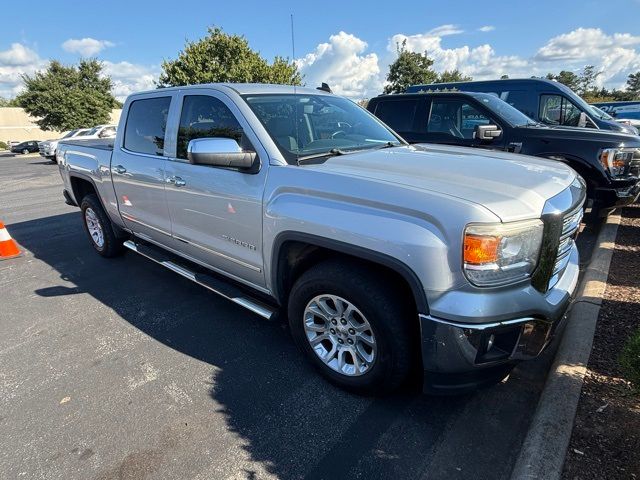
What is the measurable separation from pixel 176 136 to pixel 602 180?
5224 millimetres

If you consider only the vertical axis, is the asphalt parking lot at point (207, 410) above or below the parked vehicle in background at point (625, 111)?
below

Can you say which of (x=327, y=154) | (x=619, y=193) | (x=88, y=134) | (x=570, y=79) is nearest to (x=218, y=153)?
(x=327, y=154)

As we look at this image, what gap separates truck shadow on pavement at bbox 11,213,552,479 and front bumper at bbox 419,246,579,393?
1.15ft

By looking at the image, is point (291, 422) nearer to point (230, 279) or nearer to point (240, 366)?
point (240, 366)

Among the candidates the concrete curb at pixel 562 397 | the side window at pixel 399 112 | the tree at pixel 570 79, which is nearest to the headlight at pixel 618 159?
the concrete curb at pixel 562 397

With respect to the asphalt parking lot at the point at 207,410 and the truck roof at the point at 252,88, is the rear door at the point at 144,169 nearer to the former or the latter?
the truck roof at the point at 252,88

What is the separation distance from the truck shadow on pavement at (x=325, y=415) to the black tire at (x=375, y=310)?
0.23 meters

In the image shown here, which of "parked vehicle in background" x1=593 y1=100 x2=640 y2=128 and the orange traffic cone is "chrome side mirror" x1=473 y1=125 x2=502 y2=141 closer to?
the orange traffic cone

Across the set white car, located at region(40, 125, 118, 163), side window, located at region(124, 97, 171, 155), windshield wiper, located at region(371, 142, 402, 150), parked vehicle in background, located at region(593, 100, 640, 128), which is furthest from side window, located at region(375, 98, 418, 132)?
white car, located at region(40, 125, 118, 163)

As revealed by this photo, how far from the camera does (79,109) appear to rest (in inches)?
1394

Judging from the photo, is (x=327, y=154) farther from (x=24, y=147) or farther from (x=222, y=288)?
(x=24, y=147)

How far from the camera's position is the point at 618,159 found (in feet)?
17.1

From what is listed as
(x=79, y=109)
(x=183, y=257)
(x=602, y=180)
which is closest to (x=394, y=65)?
(x=79, y=109)

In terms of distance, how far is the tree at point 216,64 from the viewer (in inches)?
952
